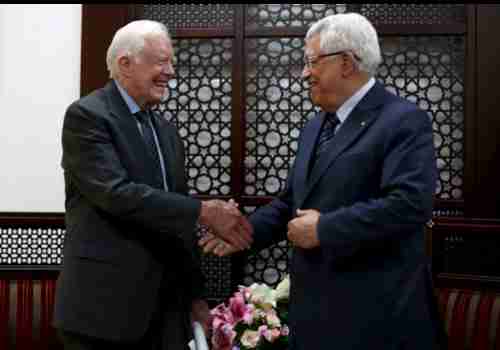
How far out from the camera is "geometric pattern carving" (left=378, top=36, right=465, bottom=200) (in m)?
2.89

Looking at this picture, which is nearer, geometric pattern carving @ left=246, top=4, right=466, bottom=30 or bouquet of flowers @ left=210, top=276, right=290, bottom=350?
bouquet of flowers @ left=210, top=276, right=290, bottom=350

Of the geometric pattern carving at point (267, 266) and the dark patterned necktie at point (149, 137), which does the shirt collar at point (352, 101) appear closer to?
the dark patterned necktie at point (149, 137)

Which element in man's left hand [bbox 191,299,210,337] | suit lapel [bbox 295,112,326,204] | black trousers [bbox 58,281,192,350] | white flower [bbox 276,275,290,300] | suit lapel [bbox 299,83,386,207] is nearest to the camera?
suit lapel [bbox 299,83,386,207]

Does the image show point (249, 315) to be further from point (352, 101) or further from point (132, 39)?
point (132, 39)

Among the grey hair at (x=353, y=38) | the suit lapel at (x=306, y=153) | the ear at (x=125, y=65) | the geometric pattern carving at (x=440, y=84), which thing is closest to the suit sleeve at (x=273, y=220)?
the suit lapel at (x=306, y=153)

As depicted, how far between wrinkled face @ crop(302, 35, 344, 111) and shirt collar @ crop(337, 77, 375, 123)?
23 mm

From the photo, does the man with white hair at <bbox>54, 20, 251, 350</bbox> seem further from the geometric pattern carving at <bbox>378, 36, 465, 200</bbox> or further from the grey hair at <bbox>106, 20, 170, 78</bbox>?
the geometric pattern carving at <bbox>378, 36, 465, 200</bbox>

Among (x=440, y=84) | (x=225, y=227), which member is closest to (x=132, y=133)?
(x=225, y=227)

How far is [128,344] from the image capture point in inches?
79.0

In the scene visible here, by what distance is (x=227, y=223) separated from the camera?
6.88ft

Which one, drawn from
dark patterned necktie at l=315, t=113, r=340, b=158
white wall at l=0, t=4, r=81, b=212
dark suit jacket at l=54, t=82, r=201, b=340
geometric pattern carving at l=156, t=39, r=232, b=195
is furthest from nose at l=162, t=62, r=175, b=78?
white wall at l=0, t=4, r=81, b=212

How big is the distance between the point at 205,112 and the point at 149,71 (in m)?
0.90

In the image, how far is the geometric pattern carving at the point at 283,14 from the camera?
118 inches

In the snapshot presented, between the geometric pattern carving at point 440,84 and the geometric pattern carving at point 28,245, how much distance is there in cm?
177
